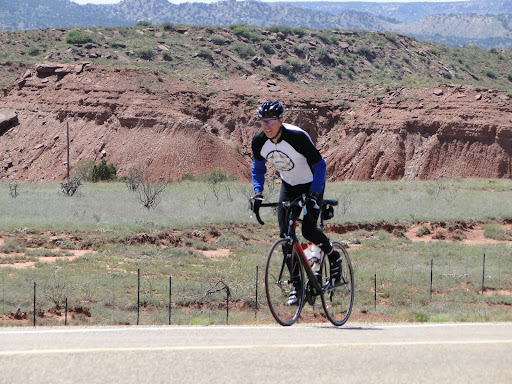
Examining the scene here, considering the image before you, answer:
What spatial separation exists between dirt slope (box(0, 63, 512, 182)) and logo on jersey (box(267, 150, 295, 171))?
4455cm

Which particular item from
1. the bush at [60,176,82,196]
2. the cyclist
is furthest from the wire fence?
the bush at [60,176,82,196]

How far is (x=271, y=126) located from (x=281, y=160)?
0.40 m

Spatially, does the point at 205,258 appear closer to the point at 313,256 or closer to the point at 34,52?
the point at 313,256

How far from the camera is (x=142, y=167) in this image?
167 ft

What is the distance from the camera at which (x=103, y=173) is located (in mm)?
48875

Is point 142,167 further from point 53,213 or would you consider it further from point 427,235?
point 427,235

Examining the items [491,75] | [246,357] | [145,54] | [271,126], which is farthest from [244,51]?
[246,357]

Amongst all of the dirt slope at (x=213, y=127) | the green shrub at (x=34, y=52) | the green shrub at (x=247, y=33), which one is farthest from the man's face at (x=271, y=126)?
the green shrub at (x=247, y=33)

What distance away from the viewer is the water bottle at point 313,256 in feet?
26.4

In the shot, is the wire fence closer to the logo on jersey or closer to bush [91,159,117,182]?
the logo on jersey

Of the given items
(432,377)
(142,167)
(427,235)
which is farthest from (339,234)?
(142,167)

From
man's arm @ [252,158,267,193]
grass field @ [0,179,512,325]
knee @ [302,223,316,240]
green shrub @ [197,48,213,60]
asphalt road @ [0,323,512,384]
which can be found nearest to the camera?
asphalt road @ [0,323,512,384]

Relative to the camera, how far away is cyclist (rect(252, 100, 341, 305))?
7820mm

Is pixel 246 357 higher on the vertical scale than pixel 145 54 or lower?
lower
